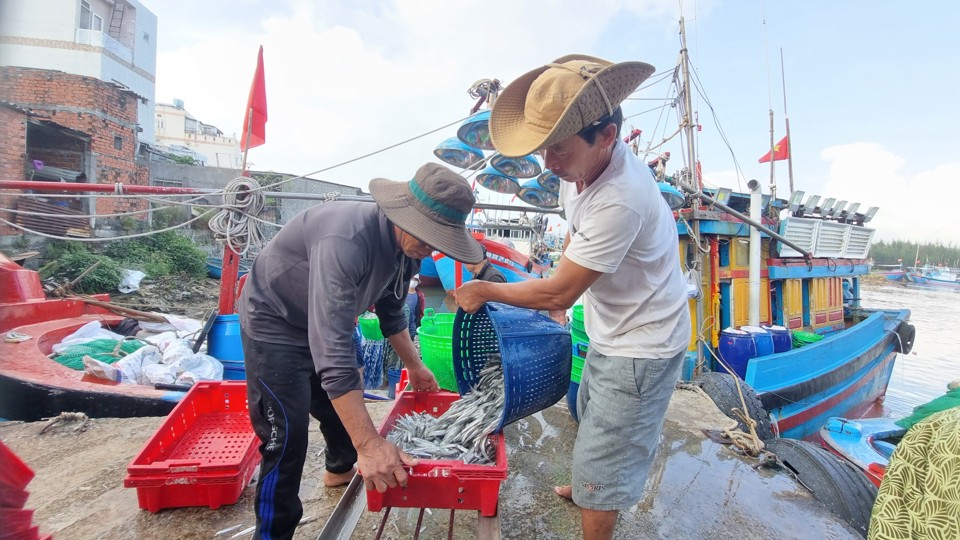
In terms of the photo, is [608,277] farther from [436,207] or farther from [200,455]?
[200,455]

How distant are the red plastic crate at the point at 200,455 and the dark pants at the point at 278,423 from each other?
50 centimetres

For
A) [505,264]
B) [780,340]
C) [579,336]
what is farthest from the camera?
[505,264]

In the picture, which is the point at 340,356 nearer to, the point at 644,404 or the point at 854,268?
the point at 644,404

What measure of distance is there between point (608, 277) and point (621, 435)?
0.66m

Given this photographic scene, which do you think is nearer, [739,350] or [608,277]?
[608,277]

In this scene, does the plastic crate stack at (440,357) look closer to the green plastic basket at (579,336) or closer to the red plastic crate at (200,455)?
the green plastic basket at (579,336)

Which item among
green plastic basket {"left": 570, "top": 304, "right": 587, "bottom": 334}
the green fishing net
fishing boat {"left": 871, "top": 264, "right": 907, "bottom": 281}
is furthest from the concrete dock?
fishing boat {"left": 871, "top": 264, "right": 907, "bottom": 281}

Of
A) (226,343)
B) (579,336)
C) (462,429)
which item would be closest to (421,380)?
(462,429)

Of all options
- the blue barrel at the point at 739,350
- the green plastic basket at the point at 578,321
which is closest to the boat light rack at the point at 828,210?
the blue barrel at the point at 739,350

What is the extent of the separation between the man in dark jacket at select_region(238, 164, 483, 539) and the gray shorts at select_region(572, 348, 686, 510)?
2.52ft

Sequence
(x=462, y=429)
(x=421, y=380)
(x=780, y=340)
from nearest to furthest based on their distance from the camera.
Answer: (x=462, y=429) < (x=421, y=380) < (x=780, y=340)

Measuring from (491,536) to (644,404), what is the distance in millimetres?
800

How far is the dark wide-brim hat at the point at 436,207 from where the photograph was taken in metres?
1.68

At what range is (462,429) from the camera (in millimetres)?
2027
